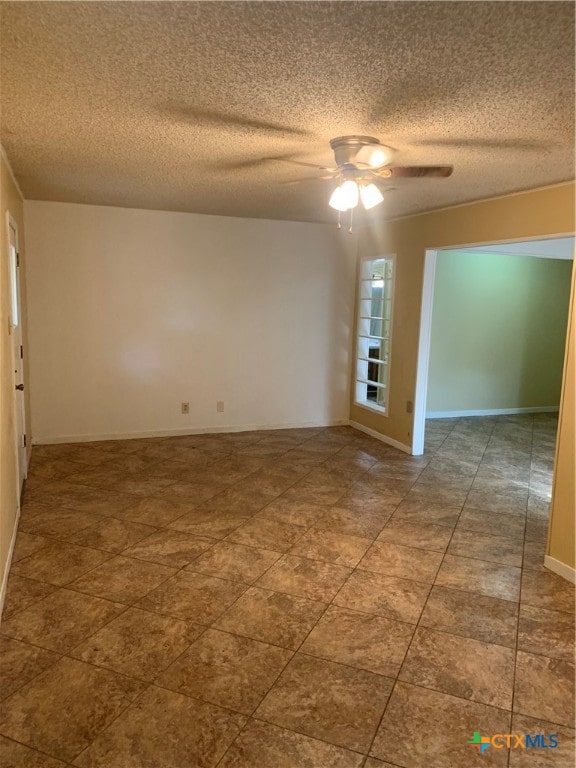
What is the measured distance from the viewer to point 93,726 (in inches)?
71.8

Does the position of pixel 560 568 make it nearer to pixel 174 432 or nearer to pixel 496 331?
pixel 174 432

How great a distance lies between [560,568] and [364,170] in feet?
8.24

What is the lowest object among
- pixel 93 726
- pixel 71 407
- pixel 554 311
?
pixel 93 726

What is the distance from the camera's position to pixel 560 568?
2936 millimetres

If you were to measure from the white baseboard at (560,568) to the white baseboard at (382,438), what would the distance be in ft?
7.18

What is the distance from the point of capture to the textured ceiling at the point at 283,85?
1.48m

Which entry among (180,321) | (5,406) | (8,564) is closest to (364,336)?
(180,321)

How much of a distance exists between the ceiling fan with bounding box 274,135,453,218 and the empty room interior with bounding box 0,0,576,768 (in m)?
0.02

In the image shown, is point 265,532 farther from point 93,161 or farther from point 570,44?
point 570,44

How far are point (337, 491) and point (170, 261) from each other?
295 centimetres

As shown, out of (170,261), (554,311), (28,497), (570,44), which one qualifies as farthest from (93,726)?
(554,311)

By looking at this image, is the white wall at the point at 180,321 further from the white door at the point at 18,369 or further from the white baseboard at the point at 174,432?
the white door at the point at 18,369

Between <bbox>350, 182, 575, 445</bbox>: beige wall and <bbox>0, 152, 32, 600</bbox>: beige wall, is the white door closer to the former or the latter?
<bbox>0, 152, 32, 600</bbox>: beige wall

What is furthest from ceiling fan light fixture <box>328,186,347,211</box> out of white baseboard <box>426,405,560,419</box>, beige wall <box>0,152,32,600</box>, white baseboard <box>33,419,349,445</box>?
white baseboard <box>426,405,560,419</box>
